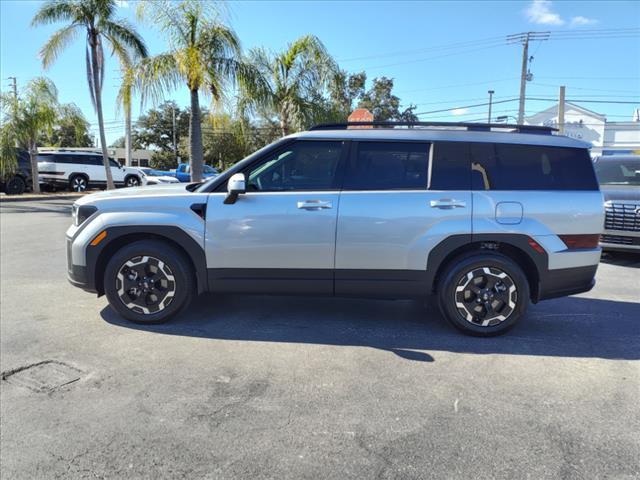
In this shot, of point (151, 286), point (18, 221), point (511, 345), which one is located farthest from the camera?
point (18, 221)

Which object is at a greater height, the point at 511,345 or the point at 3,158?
the point at 3,158

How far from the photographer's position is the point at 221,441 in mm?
2801

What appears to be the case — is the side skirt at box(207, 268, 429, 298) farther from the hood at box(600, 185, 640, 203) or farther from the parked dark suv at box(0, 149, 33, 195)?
the parked dark suv at box(0, 149, 33, 195)

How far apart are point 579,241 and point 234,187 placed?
3162mm

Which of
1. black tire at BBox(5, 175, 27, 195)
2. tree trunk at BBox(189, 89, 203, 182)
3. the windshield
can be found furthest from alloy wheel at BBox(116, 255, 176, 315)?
black tire at BBox(5, 175, 27, 195)

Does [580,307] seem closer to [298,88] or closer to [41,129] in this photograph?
[298,88]

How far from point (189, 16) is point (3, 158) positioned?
13652mm

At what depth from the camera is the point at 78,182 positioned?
24609 mm

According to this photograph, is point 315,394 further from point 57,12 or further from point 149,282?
point 57,12

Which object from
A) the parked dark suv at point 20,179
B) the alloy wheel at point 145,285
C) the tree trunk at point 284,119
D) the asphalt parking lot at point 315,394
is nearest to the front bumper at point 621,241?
the asphalt parking lot at point 315,394

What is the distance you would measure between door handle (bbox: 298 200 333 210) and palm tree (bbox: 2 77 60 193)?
68.5 feet

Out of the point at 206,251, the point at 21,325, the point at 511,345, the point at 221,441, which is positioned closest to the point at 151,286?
the point at 206,251

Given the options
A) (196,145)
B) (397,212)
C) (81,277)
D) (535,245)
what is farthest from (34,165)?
(535,245)

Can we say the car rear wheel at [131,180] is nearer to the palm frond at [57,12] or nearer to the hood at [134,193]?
the palm frond at [57,12]
